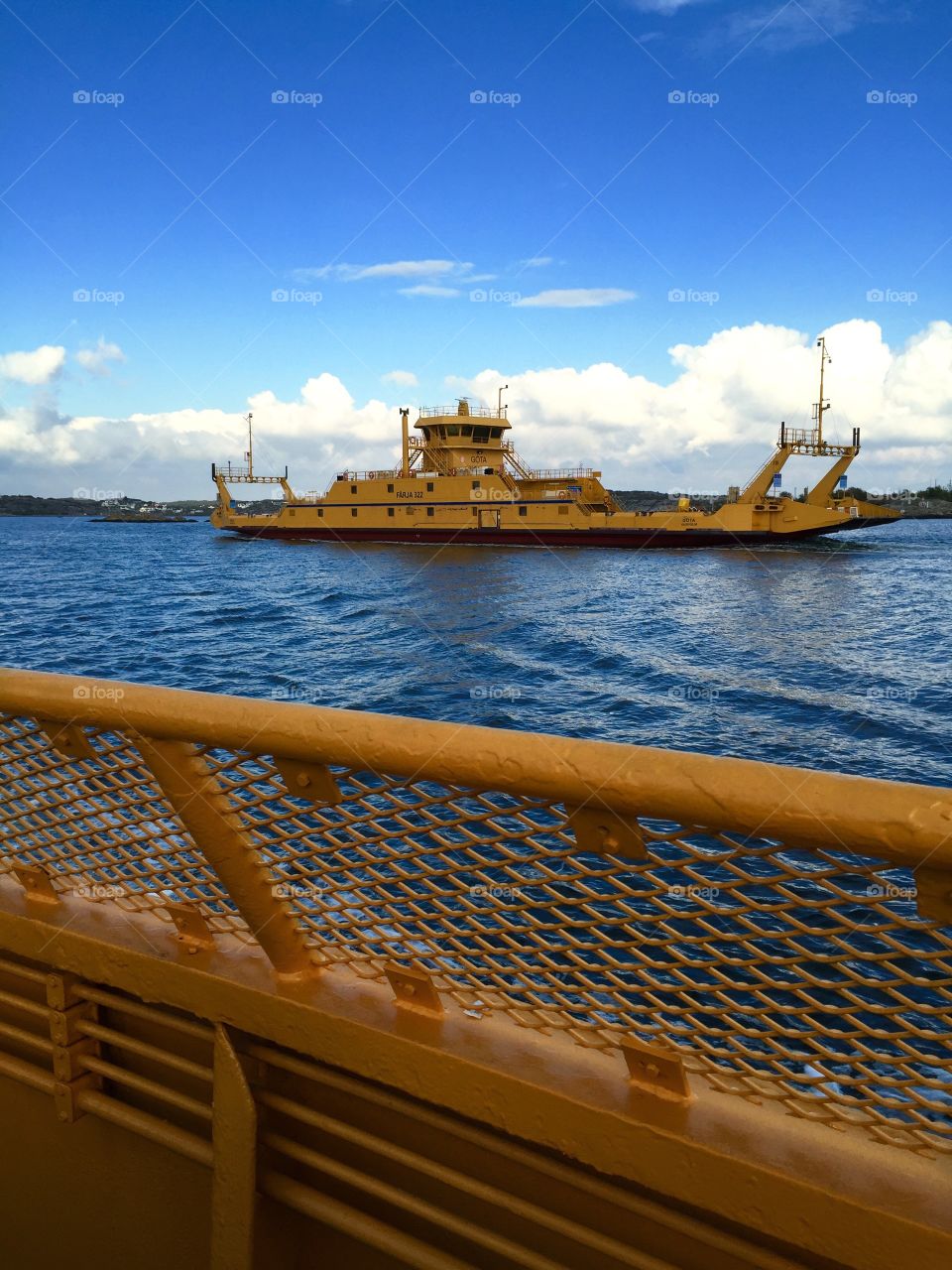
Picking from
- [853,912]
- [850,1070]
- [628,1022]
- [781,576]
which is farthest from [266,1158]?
[781,576]

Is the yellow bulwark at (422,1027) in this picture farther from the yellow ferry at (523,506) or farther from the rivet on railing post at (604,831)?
the yellow ferry at (523,506)

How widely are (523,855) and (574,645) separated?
20596mm

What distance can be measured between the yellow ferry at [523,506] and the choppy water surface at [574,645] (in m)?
5.83

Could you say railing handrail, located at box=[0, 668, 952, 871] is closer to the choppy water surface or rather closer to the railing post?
the railing post

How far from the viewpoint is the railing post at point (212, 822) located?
69.7 inches

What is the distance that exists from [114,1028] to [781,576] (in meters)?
39.9

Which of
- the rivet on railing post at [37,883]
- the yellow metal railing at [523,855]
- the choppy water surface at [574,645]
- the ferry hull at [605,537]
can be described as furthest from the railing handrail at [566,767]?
the ferry hull at [605,537]

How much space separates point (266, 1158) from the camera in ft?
6.27

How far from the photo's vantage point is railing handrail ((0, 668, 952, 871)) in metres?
1.17

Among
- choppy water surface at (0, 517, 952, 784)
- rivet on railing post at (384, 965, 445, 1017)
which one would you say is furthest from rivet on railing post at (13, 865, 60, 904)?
choppy water surface at (0, 517, 952, 784)

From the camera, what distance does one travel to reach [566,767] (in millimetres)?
1383

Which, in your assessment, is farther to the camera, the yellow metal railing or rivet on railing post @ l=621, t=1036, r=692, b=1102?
rivet on railing post @ l=621, t=1036, r=692, b=1102

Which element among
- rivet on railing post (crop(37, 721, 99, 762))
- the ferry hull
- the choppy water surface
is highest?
the ferry hull

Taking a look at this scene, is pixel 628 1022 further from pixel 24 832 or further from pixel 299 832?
pixel 24 832
